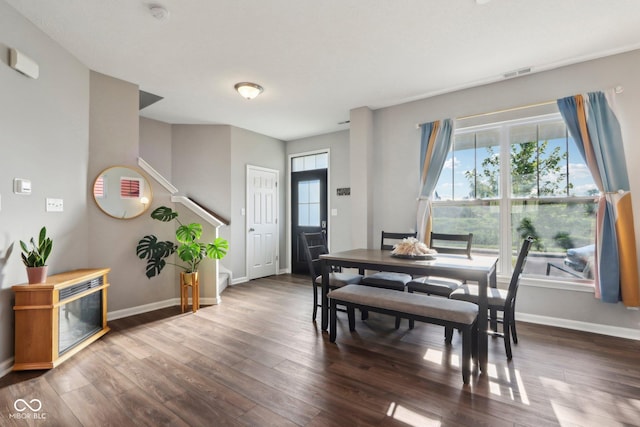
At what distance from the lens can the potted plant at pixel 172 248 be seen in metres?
3.59

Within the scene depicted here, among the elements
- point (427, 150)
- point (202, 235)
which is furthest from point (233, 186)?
point (427, 150)

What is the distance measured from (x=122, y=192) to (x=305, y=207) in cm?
330

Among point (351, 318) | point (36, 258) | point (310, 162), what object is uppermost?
point (310, 162)

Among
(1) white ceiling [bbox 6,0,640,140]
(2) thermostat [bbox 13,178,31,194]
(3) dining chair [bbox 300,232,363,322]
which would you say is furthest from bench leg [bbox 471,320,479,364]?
(2) thermostat [bbox 13,178,31,194]

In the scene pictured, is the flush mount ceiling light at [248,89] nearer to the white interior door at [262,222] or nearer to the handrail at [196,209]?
the handrail at [196,209]

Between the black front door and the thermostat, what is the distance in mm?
4170

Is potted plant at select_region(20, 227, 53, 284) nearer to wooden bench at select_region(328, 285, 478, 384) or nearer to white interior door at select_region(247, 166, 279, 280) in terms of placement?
wooden bench at select_region(328, 285, 478, 384)

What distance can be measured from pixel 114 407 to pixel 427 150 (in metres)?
4.02

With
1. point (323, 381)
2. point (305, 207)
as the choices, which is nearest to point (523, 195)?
point (323, 381)

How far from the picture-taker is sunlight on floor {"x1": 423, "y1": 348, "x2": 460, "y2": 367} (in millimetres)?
2346

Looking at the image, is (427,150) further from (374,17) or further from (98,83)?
(98,83)

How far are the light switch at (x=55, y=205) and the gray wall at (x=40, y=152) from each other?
0.05 m

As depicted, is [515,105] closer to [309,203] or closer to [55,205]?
[309,203]

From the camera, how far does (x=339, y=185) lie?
216 inches
